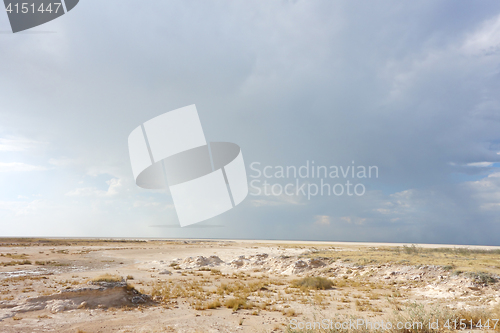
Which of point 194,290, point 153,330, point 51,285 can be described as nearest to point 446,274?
point 194,290

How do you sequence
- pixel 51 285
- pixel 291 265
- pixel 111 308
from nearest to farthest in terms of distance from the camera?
pixel 111 308
pixel 51 285
pixel 291 265

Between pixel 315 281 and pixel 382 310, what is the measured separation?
26.3 feet

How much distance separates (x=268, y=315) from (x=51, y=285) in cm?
1804

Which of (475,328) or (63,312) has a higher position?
(475,328)

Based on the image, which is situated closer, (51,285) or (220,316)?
(220,316)

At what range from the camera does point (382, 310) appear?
45.7 ft

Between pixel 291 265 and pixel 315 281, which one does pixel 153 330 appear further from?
pixel 291 265

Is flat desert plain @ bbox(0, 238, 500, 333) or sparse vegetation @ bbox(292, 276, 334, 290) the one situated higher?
flat desert plain @ bbox(0, 238, 500, 333)

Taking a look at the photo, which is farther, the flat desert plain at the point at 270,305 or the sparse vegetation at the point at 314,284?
the sparse vegetation at the point at 314,284

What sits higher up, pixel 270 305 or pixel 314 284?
pixel 270 305

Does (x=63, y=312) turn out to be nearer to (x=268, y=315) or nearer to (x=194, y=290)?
(x=194, y=290)

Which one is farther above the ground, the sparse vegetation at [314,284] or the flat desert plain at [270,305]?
the flat desert plain at [270,305]

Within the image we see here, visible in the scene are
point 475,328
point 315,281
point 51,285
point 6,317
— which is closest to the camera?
point 475,328

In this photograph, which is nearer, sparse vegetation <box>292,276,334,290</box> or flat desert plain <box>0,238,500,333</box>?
flat desert plain <box>0,238,500,333</box>
